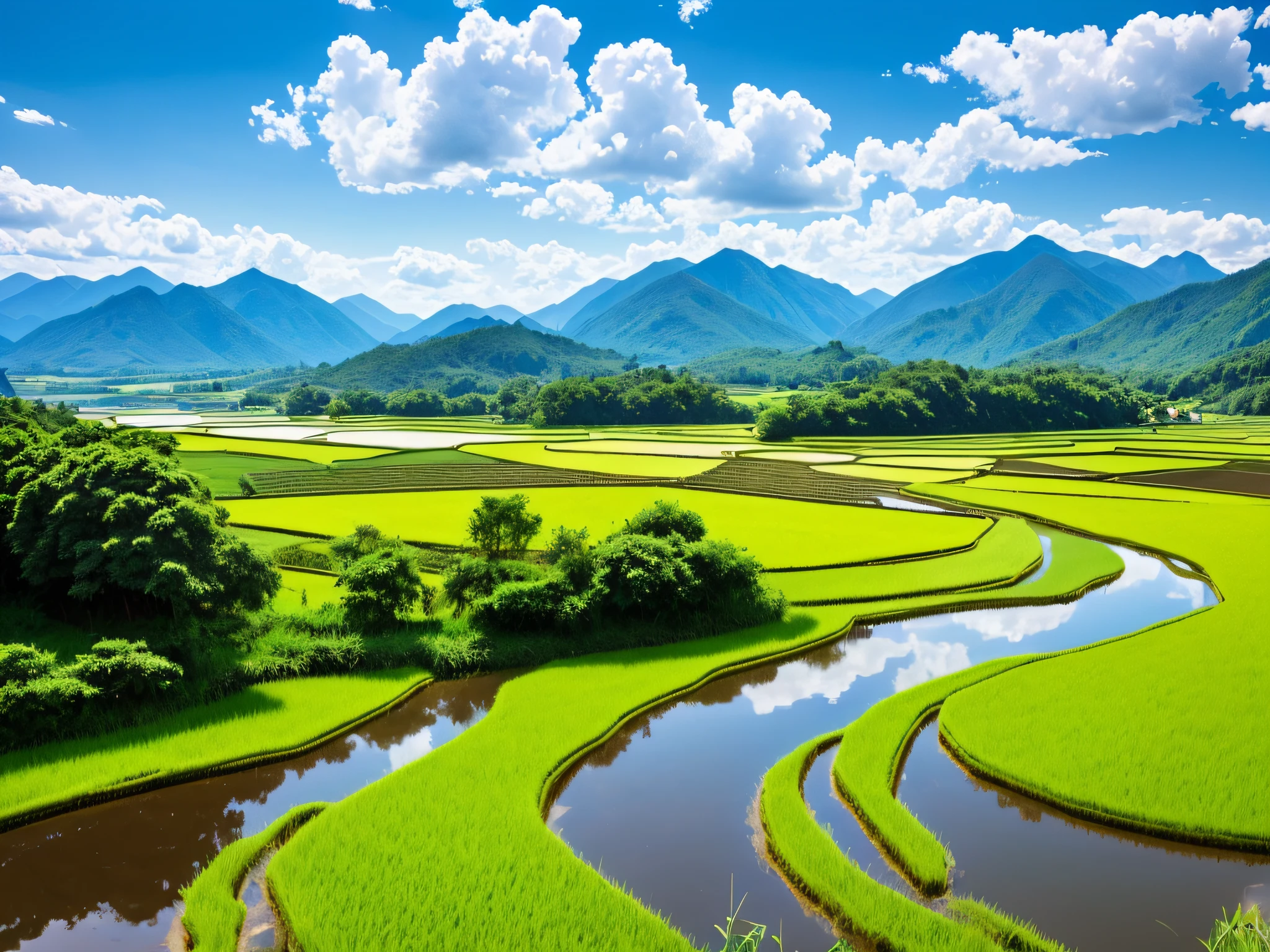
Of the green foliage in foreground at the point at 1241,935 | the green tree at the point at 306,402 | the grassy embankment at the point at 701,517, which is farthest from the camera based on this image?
the green tree at the point at 306,402

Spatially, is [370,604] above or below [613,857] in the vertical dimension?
above

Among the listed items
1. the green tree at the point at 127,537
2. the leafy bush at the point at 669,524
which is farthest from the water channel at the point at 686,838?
the leafy bush at the point at 669,524

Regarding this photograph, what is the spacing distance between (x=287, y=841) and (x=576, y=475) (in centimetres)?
3765

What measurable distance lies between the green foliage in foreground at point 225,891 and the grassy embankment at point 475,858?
0.52 m

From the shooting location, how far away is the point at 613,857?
10805mm

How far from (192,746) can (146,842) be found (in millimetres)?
2650

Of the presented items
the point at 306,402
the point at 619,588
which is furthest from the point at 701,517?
the point at 306,402

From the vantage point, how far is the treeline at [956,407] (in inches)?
3430

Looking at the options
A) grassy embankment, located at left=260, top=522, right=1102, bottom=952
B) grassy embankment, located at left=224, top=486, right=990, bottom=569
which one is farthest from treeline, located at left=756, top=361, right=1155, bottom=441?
grassy embankment, located at left=260, top=522, right=1102, bottom=952

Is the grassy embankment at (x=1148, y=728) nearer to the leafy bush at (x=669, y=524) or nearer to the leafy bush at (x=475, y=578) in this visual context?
the leafy bush at (x=669, y=524)

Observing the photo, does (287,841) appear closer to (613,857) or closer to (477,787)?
(477,787)

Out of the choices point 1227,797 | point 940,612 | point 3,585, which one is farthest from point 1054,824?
point 3,585

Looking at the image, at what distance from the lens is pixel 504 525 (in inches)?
1059

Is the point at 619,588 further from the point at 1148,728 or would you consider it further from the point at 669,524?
the point at 1148,728
